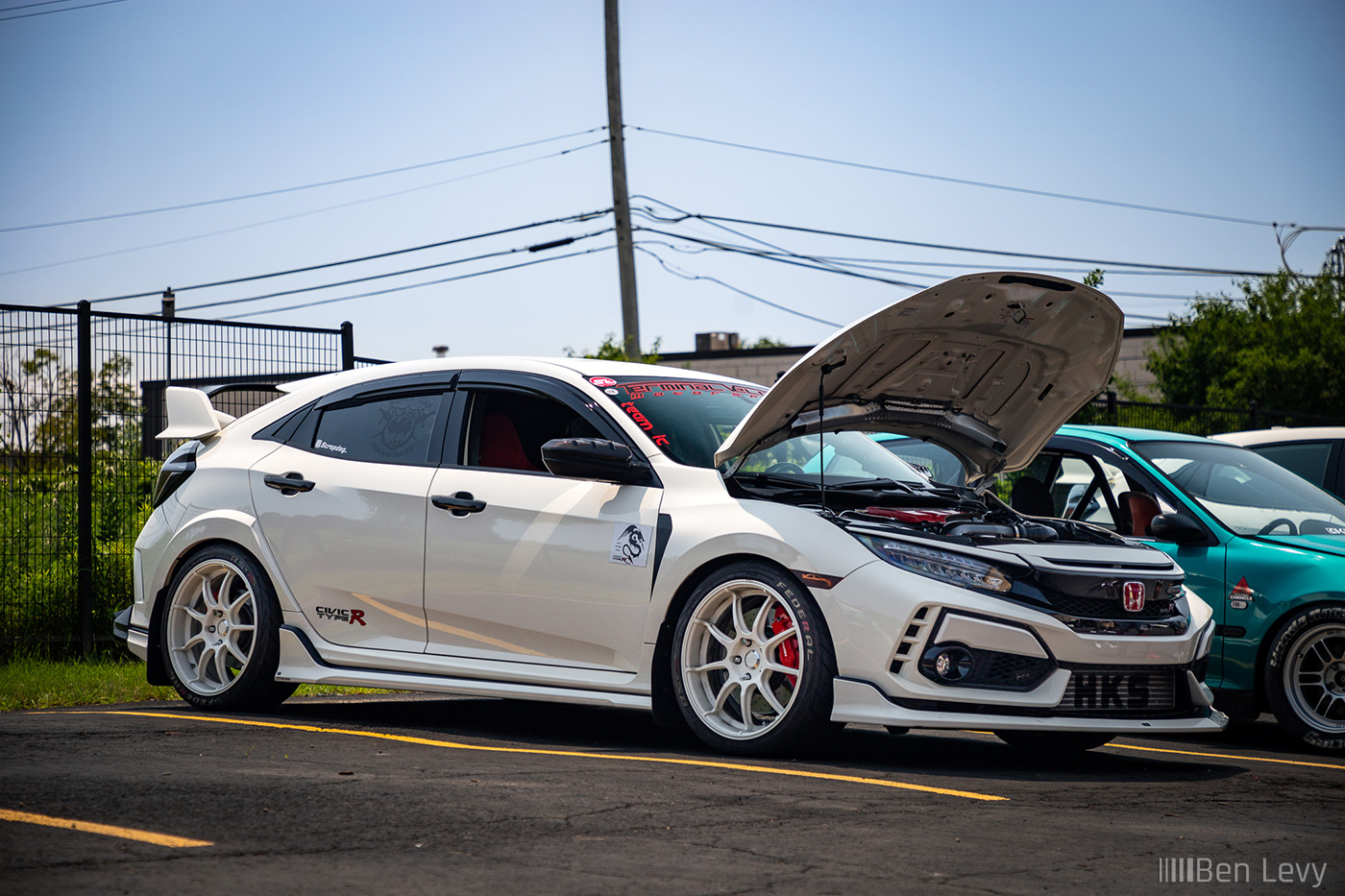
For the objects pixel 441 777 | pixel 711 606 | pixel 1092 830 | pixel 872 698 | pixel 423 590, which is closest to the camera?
pixel 1092 830

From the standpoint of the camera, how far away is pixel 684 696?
596 cm

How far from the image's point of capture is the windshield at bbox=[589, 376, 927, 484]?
21.2 feet

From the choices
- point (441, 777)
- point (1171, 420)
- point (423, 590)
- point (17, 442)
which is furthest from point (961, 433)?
point (1171, 420)

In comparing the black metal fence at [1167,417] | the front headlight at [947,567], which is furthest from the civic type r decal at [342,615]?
the black metal fence at [1167,417]

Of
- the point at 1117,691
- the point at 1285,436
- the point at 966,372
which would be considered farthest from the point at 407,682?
the point at 1285,436

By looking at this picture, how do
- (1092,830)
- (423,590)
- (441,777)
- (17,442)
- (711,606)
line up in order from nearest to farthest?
1. (1092,830)
2. (441,777)
3. (711,606)
4. (423,590)
5. (17,442)

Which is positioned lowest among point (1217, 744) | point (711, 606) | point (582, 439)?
point (1217, 744)

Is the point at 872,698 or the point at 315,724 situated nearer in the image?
the point at 872,698

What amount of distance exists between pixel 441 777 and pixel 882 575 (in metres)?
1.87

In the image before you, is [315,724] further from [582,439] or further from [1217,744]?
[1217,744]

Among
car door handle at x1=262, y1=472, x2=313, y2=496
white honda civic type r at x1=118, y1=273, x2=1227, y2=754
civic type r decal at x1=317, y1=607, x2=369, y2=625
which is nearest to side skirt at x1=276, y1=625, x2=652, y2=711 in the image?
white honda civic type r at x1=118, y1=273, x2=1227, y2=754

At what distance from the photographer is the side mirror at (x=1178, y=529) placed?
7.52m

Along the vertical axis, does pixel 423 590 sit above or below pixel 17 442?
below

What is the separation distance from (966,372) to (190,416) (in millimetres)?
4267
